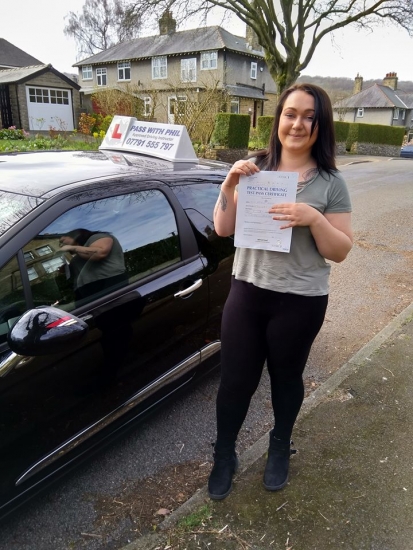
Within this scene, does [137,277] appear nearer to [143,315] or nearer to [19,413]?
[143,315]

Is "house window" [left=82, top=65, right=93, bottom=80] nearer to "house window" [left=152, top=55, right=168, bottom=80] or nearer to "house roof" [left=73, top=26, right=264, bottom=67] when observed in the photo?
"house roof" [left=73, top=26, right=264, bottom=67]

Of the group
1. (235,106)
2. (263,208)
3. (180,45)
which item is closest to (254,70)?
(235,106)

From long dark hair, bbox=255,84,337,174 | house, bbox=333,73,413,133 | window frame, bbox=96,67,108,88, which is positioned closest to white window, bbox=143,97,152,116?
long dark hair, bbox=255,84,337,174

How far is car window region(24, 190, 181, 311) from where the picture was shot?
6.39 feet

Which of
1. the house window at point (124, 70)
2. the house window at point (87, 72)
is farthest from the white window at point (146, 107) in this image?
the house window at point (87, 72)

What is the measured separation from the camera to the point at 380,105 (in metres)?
51.1

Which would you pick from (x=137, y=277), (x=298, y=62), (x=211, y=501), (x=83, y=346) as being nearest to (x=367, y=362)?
(x=211, y=501)

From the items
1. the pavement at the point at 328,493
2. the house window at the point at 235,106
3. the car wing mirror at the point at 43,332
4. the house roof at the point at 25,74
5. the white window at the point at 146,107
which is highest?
the house roof at the point at 25,74

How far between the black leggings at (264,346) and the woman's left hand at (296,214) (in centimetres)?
32

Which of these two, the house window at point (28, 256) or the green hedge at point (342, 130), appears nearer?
the house window at point (28, 256)

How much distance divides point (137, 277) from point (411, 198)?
10985 mm

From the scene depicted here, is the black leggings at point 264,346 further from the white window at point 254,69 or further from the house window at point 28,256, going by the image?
the white window at point 254,69

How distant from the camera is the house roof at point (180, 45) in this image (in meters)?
33.0

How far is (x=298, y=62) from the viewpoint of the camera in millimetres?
21062
